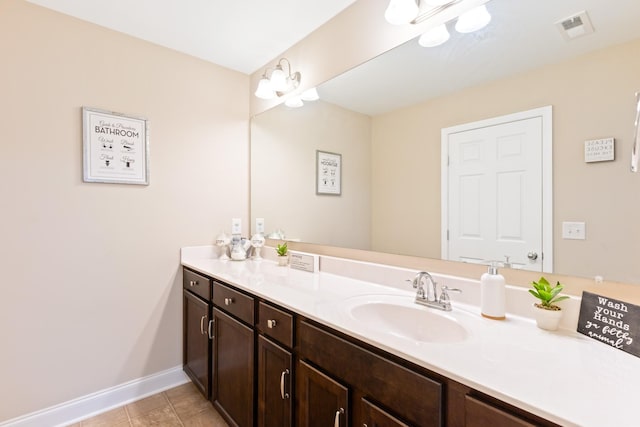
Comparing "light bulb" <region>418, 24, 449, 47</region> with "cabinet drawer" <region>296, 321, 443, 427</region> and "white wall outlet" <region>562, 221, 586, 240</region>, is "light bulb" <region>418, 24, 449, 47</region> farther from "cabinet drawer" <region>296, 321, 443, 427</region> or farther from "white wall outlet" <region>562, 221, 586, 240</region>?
"cabinet drawer" <region>296, 321, 443, 427</region>

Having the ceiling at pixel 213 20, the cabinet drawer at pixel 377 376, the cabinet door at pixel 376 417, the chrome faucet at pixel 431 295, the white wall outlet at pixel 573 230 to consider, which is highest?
the ceiling at pixel 213 20

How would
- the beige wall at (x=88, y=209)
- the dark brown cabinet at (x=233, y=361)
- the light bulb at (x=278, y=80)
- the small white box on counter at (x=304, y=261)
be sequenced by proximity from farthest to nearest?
the light bulb at (x=278, y=80)
the small white box on counter at (x=304, y=261)
the beige wall at (x=88, y=209)
the dark brown cabinet at (x=233, y=361)

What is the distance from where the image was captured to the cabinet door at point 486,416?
0.61m

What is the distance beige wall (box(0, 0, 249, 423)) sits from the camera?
5.30 ft

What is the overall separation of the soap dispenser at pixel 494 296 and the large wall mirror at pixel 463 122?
0.21 metres

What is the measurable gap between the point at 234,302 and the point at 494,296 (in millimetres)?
1168

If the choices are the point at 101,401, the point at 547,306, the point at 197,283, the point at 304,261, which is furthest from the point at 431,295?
the point at 101,401

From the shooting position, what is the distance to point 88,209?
181cm

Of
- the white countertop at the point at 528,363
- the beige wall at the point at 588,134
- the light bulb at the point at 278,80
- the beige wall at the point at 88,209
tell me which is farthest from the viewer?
the light bulb at the point at 278,80

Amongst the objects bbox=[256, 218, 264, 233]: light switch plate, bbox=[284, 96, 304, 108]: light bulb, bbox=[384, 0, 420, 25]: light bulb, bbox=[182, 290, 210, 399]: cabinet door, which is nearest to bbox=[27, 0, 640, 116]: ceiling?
bbox=[384, 0, 420, 25]: light bulb

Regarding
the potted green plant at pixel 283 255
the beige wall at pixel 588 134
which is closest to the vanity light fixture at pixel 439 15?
the beige wall at pixel 588 134

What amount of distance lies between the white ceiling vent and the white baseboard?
2746 millimetres

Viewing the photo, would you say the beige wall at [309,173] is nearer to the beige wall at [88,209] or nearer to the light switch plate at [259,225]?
the light switch plate at [259,225]

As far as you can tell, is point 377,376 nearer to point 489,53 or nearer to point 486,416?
point 486,416
